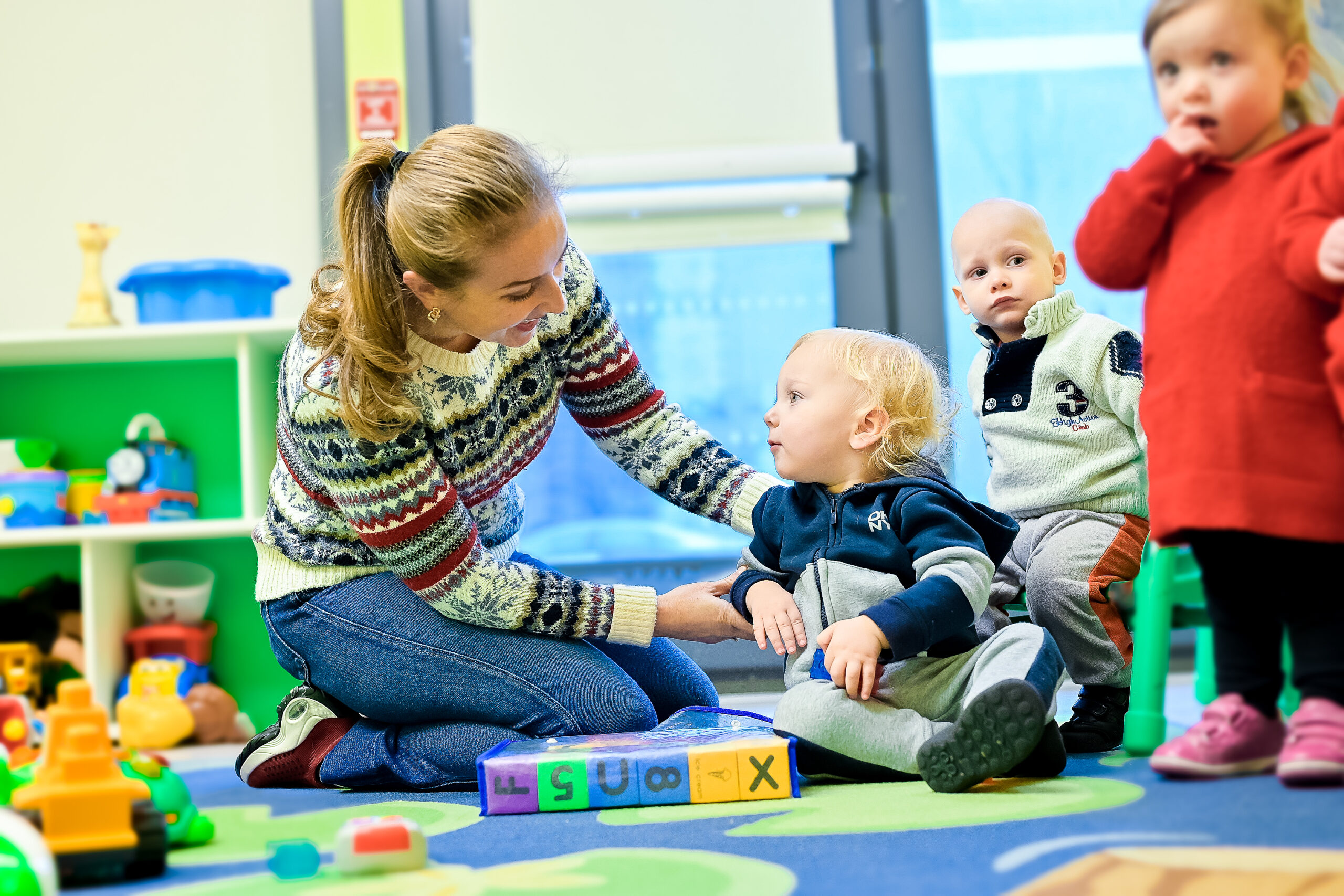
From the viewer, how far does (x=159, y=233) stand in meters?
2.39

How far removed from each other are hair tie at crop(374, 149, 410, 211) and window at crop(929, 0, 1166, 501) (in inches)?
58.4

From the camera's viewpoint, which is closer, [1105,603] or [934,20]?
[1105,603]

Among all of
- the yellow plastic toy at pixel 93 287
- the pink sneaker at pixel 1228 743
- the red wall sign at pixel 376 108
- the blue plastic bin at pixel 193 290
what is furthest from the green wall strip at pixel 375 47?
the pink sneaker at pixel 1228 743

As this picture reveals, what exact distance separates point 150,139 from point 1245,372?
2318mm

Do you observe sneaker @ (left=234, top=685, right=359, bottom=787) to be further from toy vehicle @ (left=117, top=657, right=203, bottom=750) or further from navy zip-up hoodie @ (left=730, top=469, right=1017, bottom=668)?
toy vehicle @ (left=117, top=657, right=203, bottom=750)

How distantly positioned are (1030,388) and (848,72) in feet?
4.25

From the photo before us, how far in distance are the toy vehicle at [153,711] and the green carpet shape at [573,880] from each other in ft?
4.17

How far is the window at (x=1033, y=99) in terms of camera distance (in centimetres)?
240

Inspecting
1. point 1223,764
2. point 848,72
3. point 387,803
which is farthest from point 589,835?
point 848,72

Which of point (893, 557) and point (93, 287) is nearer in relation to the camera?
point (893, 557)

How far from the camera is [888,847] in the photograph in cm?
74

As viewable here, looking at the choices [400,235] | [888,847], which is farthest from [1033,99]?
[888,847]

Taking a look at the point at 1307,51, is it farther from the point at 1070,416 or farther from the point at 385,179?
the point at 385,179

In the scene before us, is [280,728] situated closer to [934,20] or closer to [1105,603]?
[1105,603]
